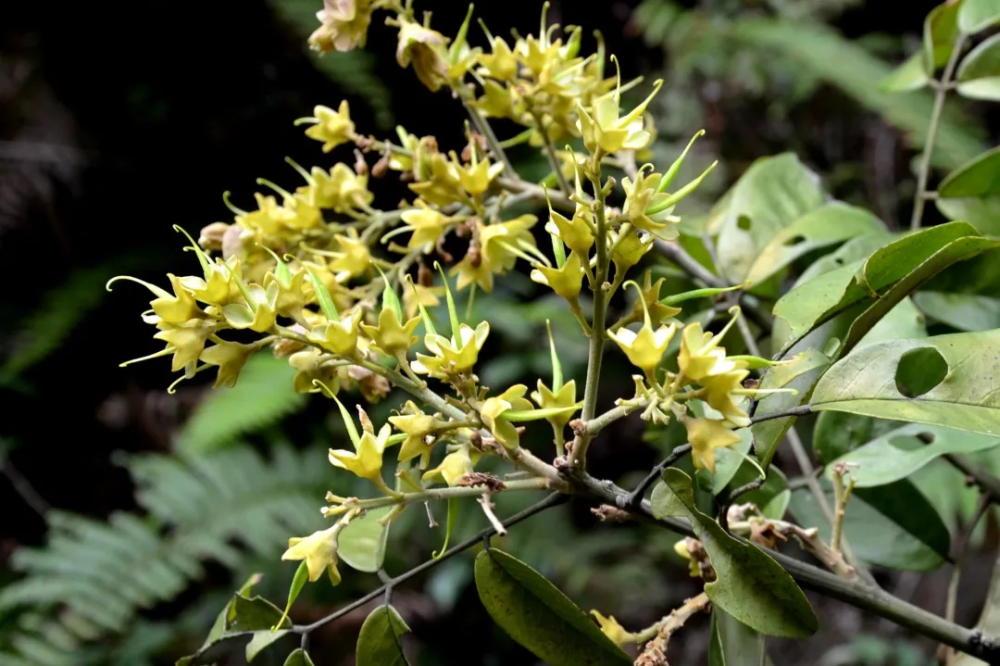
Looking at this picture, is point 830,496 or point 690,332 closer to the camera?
point 690,332

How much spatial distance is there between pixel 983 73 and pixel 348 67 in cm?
103

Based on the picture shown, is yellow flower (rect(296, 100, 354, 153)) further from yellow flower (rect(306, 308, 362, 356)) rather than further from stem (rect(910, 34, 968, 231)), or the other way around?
stem (rect(910, 34, 968, 231))

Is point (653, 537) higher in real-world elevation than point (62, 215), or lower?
lower

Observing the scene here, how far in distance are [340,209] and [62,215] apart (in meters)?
1.50

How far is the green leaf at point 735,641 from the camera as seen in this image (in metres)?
0.37

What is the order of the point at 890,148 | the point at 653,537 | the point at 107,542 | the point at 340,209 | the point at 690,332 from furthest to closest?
the point at 890,148
the point at 653,537
the point at 107,542
the point at 340,209
the point at 690,332

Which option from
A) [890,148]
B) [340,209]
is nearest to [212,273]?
[340,209]

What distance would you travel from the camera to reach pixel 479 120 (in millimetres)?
485

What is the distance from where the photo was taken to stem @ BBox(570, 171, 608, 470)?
287 mm

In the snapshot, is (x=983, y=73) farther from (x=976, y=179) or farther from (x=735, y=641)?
(x=735, y=641)

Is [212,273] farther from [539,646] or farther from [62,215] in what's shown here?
[62,215]

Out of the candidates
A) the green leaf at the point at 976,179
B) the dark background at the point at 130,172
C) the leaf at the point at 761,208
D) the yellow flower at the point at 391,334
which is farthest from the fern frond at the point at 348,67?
the yellow flower at the point at 391,334

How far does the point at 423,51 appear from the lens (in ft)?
1.48

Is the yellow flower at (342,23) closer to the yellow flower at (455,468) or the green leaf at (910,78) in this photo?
the yellow flower at (455,468)
